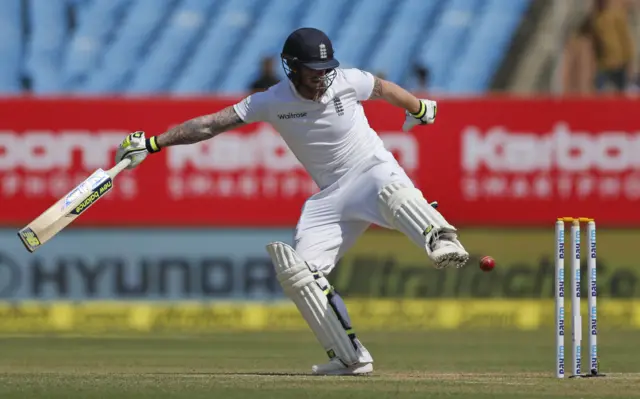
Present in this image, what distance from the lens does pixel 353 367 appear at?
7281mm

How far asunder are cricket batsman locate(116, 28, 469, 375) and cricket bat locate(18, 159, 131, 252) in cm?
20

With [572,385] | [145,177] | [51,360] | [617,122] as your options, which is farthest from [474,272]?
[572,385]

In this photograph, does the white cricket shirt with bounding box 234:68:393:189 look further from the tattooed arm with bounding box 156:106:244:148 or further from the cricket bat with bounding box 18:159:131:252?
the cricket bat with bounding box 18:159:131:252

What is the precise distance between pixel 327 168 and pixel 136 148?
0.94 m

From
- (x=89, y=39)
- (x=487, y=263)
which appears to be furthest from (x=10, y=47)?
Result: (x=487, y=263)

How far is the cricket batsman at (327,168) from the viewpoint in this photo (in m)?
7.16

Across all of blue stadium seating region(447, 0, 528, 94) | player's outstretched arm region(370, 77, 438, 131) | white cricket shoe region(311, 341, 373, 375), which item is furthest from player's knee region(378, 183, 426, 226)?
blue stadium seating region(447, 0, 528, 94)

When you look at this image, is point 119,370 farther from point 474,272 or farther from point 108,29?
point 108,29

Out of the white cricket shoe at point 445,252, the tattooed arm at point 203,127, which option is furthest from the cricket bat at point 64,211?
the white cricket shoe at point 445,252

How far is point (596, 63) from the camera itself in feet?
44.0

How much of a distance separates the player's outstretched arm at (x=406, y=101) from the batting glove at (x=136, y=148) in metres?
1.13

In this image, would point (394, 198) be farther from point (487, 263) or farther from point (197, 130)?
point (197, 130)

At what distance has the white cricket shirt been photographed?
24.0ft

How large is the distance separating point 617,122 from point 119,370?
17.9ft
